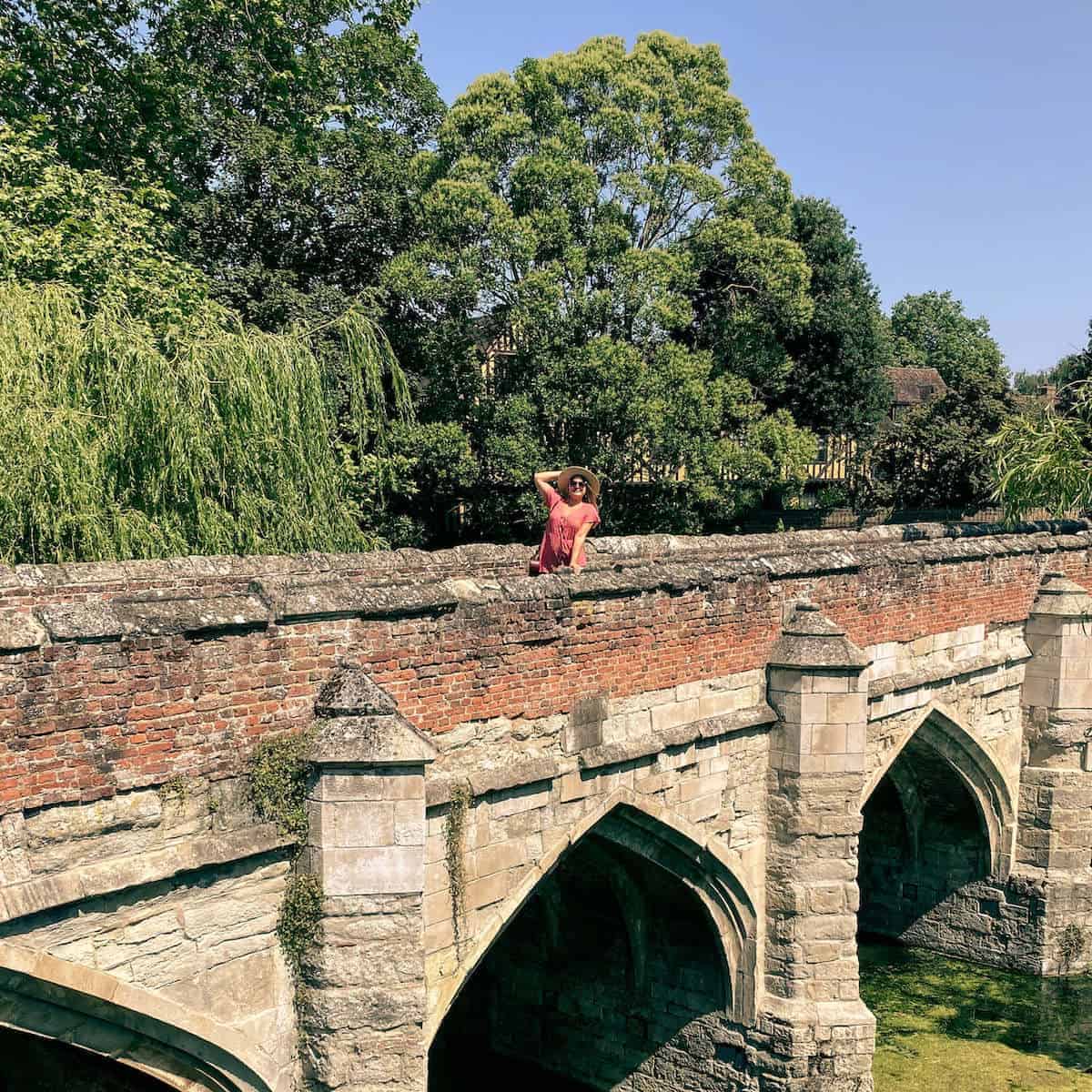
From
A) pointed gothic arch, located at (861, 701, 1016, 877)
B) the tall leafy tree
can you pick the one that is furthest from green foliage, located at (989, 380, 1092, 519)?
pointed gothic arch, located at (861, 701, 1016, 877)

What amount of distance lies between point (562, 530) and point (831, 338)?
65.9ft

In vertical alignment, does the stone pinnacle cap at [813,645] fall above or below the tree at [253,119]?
below

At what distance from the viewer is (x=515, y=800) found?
7.42 meters

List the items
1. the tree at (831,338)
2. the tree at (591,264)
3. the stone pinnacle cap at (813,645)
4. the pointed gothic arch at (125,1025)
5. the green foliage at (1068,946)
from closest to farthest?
the pointed gothic arch at (125,1025) → the stone pinnacle cap at (813,645) → the green foliage at (1068,946) → the tree at (591,264) → the tree at (831,338)

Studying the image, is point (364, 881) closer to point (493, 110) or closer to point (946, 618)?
point (946, 618)

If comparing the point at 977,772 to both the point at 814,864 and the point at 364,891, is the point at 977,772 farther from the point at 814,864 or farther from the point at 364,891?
the point at 364,891

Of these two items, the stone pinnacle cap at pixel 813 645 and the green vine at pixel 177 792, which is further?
the stone pinnacle cap at pixel 813 645

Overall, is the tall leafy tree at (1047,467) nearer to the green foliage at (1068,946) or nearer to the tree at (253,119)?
the green foliage at (1068,946)

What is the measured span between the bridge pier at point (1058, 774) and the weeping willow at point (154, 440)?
8.23 meters

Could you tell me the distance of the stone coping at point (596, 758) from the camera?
6.89 metres

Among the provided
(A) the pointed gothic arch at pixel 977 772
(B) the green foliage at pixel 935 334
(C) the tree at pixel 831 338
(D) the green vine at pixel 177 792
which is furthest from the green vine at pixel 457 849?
(B) the green foliage at pixel 935 334

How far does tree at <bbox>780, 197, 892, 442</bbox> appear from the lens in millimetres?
27062

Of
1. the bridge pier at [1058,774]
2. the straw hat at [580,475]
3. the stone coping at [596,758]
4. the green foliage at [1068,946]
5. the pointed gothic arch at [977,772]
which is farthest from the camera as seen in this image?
the green foliage at [1068,946]

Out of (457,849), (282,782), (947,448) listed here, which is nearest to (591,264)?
(947,448)
